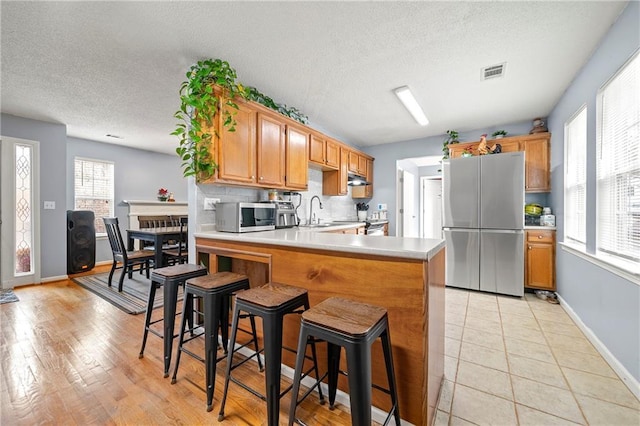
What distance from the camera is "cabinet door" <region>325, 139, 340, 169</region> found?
3.92m

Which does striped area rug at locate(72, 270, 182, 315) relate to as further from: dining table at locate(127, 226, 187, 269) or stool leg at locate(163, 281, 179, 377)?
stool leg at locate(163, 281, 179, 377)

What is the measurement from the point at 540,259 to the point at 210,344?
4.07m

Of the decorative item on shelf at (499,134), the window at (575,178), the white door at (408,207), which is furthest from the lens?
Answer: the white door at (408,207)

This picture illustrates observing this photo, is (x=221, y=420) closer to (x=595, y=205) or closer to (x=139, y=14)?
(x=139, y=14)

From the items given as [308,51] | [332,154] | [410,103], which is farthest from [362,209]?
[308,51]

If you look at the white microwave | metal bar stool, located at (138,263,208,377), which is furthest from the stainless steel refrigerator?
metal bar stool, located at (138,263,208,377)

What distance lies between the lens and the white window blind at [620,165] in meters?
1.77

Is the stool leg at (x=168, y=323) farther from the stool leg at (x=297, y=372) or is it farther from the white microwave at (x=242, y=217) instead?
the stool leg at (x=297, y=372)

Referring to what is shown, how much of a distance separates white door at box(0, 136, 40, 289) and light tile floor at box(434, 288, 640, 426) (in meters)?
5.57

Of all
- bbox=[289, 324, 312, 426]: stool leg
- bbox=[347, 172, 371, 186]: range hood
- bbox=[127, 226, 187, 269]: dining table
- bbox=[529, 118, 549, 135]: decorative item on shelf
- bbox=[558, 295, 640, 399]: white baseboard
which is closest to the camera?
bbox=[289, 324, 312, 426]: stool leg

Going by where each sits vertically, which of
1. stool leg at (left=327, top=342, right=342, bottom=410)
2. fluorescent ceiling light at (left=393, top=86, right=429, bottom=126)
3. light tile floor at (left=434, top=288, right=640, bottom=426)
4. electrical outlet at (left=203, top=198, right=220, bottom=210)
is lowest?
light tile floor at (left=434, top=288, right=640, bottom=426)

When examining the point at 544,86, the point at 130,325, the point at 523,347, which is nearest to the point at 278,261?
the point at 130,325

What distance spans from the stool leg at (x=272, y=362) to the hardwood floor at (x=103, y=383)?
28 centimetres

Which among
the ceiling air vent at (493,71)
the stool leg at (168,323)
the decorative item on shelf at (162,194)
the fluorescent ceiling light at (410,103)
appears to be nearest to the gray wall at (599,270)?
the ceiling air vent at (493,71)
